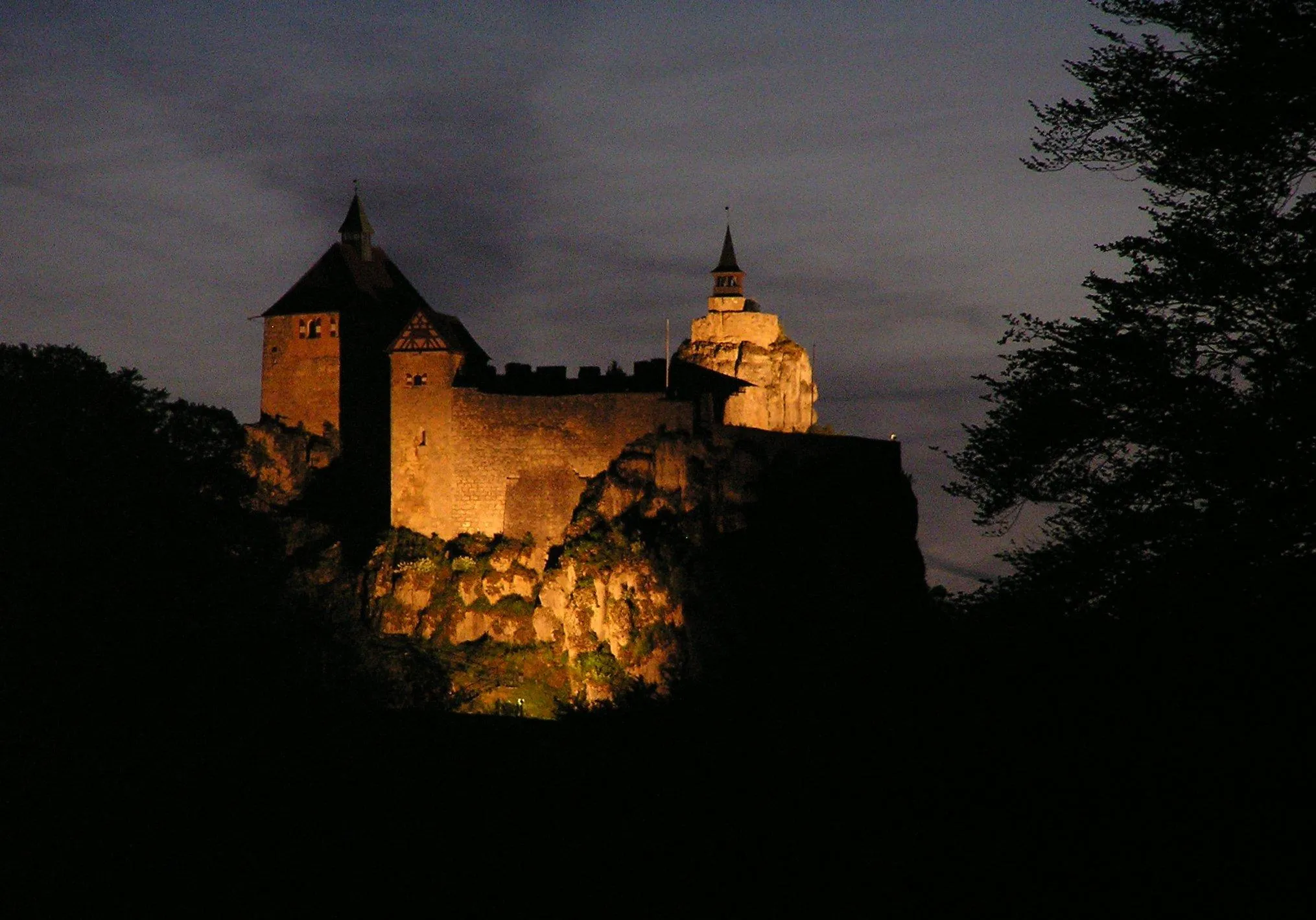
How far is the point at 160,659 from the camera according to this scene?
25.1 meters

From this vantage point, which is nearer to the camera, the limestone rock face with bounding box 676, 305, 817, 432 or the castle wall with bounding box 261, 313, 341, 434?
the castle wall with bounding box 261, 313, 341, 434

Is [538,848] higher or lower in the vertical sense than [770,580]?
lower

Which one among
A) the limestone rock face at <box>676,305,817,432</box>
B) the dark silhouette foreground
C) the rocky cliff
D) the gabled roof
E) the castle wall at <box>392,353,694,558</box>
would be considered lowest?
the dark silhouette foreground

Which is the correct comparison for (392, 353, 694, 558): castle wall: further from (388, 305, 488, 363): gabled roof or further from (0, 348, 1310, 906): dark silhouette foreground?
(0, 348, 1310, 906): dark silhouette foreground

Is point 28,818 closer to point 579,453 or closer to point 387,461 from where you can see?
point 579,453

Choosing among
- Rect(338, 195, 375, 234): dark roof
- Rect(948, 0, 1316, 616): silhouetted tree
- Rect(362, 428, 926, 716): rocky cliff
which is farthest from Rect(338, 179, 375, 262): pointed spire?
Rect(948, 0, 1316, 616): silhouetted tree

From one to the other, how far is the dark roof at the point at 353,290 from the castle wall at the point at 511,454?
10.9 m

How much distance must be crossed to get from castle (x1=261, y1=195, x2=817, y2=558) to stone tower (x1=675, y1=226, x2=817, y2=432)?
5.81 meters

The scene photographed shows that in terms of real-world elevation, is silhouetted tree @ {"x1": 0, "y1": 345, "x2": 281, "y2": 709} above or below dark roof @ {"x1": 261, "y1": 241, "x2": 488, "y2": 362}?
below

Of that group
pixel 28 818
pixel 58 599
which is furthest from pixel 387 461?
pixel 28 818

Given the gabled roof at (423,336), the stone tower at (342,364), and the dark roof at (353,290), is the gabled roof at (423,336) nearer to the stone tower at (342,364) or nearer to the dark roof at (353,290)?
the stone tower at (342,364)

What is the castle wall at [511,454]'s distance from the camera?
138 ft

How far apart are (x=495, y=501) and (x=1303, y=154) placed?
104ft

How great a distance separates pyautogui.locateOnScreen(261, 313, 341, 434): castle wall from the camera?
5269 centimetres
